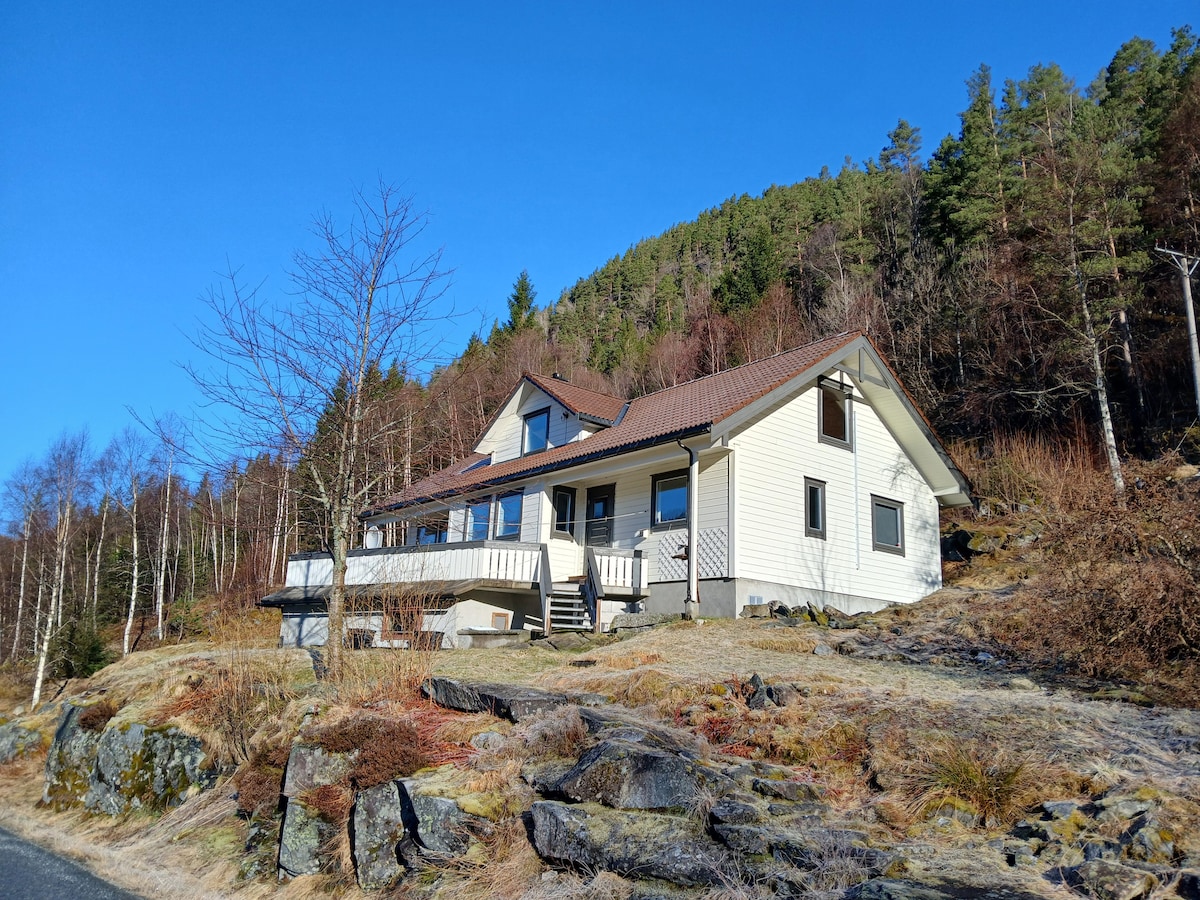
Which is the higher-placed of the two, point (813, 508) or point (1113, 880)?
point (813, 508)

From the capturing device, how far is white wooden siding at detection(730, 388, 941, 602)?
19.3 m

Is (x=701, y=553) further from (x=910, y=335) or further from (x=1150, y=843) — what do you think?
(x=910, y=335)

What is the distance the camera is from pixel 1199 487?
10.9 meters

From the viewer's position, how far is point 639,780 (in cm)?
682

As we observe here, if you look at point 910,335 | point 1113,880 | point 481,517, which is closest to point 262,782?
point 1113,880

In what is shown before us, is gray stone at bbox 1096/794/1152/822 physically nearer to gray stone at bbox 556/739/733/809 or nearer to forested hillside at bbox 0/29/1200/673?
gray stone at bbox 556/739/733/809

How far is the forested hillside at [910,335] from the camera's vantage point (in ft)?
88.9

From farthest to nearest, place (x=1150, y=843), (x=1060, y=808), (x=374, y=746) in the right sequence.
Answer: (x=374, y=746) → (x=1060, y=808) → (x=1150, y=843)

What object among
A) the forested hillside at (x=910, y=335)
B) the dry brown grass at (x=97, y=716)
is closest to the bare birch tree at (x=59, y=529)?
the forested hillside at (x=910, y=335)

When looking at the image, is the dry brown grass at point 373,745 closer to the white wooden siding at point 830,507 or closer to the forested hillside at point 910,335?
the forested hillside at point 910,335

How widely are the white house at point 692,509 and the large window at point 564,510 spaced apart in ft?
0.17

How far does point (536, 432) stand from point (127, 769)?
49.9ft

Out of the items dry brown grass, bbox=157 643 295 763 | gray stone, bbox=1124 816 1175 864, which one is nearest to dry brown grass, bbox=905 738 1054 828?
gray stone, bbox=1124 816 1175 864

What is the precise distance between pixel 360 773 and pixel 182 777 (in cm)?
433
